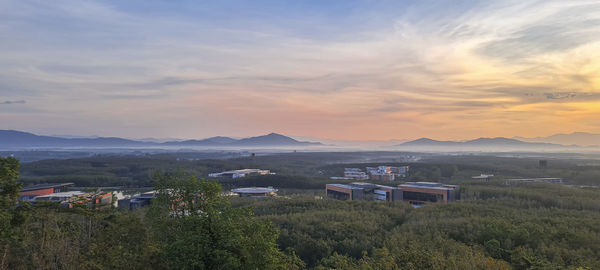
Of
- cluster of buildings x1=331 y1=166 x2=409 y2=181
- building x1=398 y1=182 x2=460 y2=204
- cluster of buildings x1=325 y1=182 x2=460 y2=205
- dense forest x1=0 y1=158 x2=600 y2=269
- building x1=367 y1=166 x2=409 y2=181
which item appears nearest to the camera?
dense forest x1=0 y1=158 x2=600 y2=269

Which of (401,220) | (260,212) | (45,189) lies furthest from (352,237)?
(45,189)

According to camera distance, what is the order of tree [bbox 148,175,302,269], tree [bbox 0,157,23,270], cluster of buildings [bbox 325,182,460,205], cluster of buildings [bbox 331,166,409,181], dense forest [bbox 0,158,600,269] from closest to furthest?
tree [bbox 0,157,23,270]
tree [bbox 148,175,302,269]
dense forest [bbox 0,158,600,269]
cluster of buildings [bbox 325,182,460,205]
cluster of buildings [bbox 331,166,409,181]

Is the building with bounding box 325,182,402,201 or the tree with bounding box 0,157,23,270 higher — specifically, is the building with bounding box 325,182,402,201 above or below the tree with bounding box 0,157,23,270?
below

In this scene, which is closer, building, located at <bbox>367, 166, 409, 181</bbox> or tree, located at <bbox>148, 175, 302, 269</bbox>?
tree, located at <bbox>148, 175, 302, 269</bbox>

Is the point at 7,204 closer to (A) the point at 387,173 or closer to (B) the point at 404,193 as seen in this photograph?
(B) the point at 404,193

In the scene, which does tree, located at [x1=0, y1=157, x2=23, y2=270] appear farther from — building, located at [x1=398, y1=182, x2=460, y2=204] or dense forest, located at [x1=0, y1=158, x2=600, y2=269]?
building, located at [x1=398, y1=182, x2=460, y2=204]

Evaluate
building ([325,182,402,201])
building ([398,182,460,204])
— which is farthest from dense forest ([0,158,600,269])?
building ([325,182,402,201])

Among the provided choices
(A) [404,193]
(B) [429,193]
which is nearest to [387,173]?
(A) [404,193]

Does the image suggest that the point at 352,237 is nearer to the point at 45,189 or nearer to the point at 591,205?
the point at 591,205
